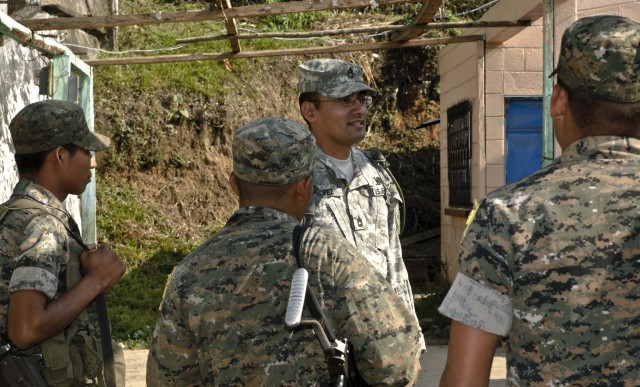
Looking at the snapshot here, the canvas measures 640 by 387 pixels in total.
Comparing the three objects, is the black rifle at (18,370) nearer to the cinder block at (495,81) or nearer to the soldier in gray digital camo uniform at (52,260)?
the soldier in gray digital camo uniform at (52,260)

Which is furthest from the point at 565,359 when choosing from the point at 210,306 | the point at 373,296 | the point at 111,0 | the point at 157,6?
the point at 157,6

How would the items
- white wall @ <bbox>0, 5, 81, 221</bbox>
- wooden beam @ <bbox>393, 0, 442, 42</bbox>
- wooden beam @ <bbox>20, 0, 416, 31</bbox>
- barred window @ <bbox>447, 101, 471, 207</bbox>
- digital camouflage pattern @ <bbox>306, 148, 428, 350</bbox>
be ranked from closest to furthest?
digital camouflage pattern @ <bbox>306, 148, 428, 350</bbox>, wooden beam @ <bbox>20, 0, 416, 31</bbox>, white wall @ <bbox>0, 5, 81, 221</bbox>, wooden beam @ <bbox>393, 0, 442, 42</bbox>, barred window @ <bbox>447, 101, 471, 207</bbox>

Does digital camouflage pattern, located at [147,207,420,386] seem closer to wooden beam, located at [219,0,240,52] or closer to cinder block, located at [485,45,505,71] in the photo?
wooden beam, located at [219,0,240,52]

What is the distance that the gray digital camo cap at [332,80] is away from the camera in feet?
12.4

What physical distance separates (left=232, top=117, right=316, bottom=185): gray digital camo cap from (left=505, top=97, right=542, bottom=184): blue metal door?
641cm

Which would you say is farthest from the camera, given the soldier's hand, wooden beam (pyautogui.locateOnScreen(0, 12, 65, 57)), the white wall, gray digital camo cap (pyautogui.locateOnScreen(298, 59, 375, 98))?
the white wall

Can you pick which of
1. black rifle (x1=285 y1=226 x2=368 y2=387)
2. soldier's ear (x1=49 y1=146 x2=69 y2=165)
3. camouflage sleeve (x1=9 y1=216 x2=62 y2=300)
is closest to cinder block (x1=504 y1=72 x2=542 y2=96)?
soldier's ear (x1=49 y1=146 x2=69 y2=165)

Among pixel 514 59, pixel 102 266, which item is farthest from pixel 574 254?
pixel 514 59

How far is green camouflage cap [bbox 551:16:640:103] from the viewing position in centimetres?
191

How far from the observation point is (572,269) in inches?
74.1

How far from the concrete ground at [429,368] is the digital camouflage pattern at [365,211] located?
273 cm

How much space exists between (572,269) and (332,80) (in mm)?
2083

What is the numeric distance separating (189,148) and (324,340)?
34.6 ft

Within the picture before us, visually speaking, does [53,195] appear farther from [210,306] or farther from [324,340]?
[324,340]
